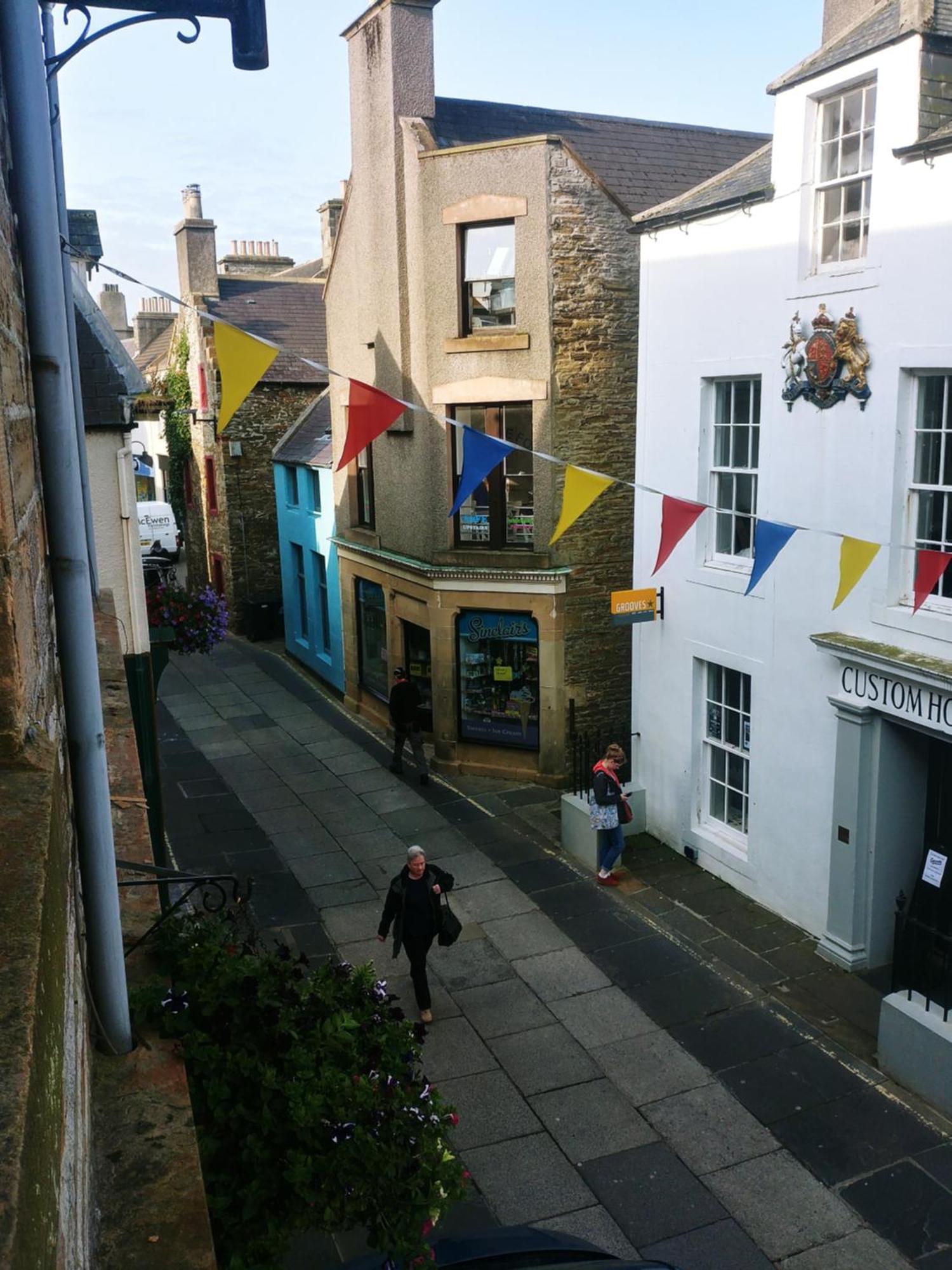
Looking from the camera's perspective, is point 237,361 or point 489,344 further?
point 489,344

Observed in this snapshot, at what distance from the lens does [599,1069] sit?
9.21 metres

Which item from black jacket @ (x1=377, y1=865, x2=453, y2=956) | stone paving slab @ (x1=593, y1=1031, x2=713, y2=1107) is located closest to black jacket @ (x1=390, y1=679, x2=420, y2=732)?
black jacket @ (x1=377, y1=865, x2=453, y2=956)

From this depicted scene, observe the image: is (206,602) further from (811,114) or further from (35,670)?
(35,670)

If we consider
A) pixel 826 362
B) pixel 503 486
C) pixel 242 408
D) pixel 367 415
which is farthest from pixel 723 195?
pixel 242 408

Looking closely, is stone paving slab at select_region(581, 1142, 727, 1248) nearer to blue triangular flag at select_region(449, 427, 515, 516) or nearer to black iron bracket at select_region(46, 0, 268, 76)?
blue triangular flag at select_region(449, 427, 515, 516)

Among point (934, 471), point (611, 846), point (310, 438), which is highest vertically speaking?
point (310, 438)

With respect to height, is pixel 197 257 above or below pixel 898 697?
above

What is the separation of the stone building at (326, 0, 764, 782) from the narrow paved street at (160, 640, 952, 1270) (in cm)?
236

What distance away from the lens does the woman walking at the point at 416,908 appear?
9.72m

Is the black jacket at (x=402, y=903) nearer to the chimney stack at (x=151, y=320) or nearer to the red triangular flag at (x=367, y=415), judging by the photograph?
the red triangular flag at (x=367, y=415)

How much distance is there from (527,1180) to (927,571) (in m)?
5.76

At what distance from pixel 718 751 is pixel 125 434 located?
24.5 ft

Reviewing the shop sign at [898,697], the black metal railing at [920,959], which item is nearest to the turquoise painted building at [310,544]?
the shop sign at [898,697]

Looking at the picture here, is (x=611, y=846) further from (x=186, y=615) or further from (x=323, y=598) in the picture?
(x=323, y=598)
